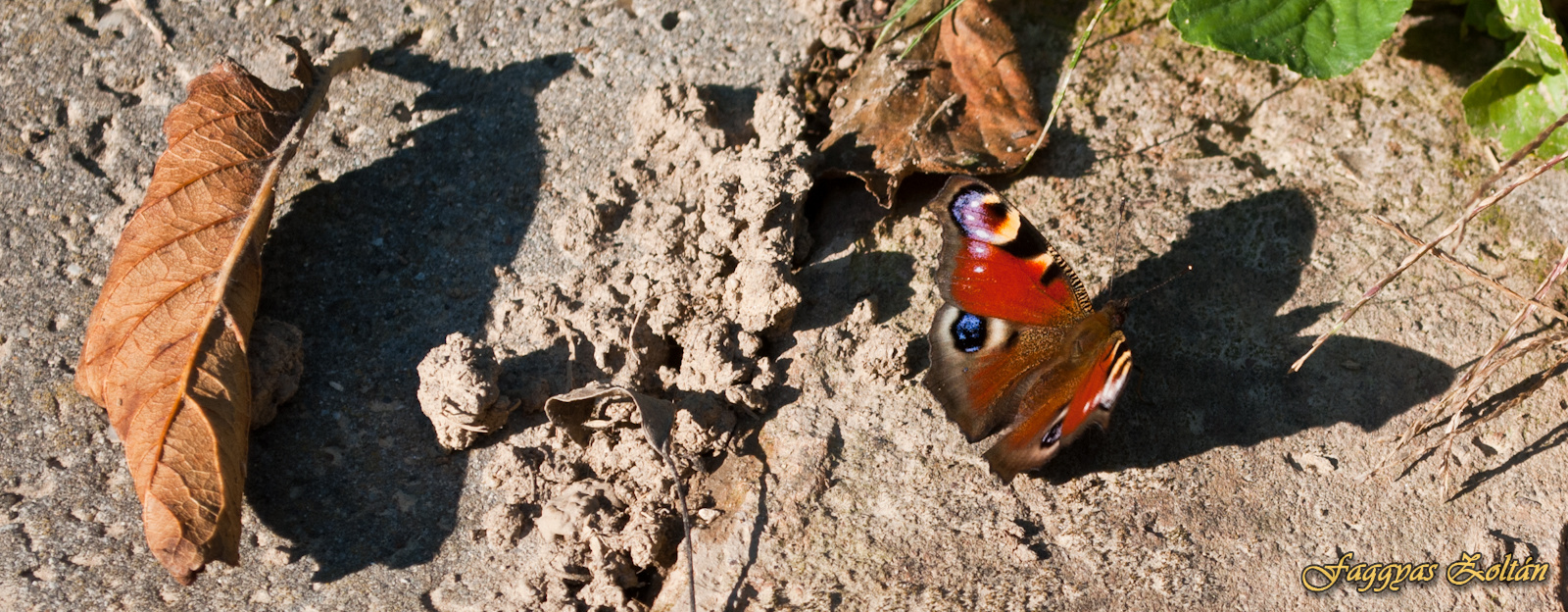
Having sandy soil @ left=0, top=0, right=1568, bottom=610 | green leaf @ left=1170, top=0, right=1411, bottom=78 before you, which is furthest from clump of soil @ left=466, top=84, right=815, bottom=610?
green leaf @ left=1170, top=0, right=1411, bottom=78

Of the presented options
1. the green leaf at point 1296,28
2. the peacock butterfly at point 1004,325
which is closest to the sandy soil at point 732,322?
the peacock butterfly at point 1004,325

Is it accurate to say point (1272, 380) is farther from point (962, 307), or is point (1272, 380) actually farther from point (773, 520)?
point (773, 520)

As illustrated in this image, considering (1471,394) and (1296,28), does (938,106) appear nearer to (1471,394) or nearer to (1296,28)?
(1296,28)

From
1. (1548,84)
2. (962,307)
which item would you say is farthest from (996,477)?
(1548,84)
